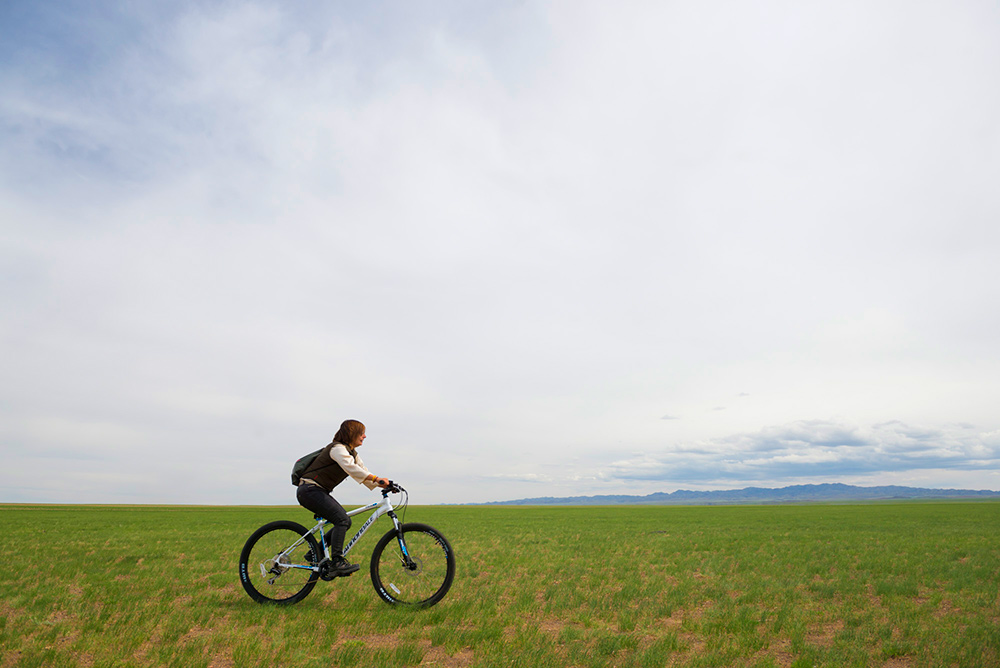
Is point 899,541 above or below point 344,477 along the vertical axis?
below

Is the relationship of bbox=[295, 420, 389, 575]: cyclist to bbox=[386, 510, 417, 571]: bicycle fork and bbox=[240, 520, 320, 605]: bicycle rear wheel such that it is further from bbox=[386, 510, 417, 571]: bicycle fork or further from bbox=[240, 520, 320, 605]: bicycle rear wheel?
bbox=[386, 510, 417, 571]: bicycle fork

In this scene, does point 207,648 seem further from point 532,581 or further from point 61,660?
point 532,581

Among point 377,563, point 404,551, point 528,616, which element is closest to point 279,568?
point 377,563

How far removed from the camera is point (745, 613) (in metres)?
9.24

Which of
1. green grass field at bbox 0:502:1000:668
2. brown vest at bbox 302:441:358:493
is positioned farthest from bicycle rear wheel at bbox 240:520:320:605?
brown vest at bbox 302:441:358:493

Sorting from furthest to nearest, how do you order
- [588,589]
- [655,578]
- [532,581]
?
[655,578] → [532,581] → [588,589]

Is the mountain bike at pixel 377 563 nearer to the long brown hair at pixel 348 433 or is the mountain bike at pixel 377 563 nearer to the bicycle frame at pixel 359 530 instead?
the bicycle frame at pixel 359 530

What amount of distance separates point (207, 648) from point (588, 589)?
7.22m

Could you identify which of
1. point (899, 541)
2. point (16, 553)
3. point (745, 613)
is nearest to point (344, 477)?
point (745, 613)

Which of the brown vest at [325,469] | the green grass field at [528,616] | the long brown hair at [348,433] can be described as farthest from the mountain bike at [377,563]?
the long brown hair at [348,433]

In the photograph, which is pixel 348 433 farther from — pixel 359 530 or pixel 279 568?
pixel 279 568

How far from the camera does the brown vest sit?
8969 millimetres

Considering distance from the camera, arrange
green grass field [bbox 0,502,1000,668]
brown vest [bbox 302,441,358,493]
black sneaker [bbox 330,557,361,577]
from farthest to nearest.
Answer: brown vest [bbox 302,441,358,493] < black sneaker [bbox 330,557,361,577] < green grass field [bbox 0,502,1000,668]

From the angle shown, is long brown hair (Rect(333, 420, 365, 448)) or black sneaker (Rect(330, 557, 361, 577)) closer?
black sneaker (Rect(330, 557, 361, 577))
